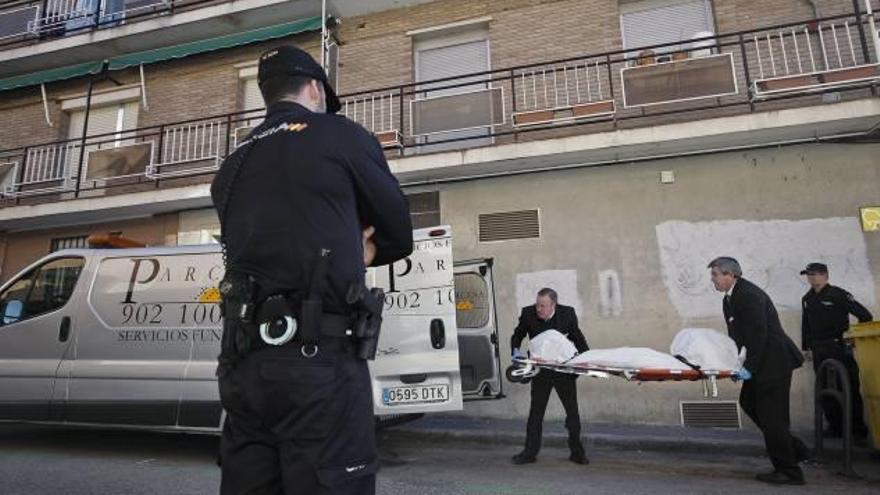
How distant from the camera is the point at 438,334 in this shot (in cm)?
602

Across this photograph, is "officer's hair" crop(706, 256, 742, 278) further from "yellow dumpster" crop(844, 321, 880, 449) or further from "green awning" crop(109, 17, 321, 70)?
"green awning" crop(109, 17, 321, 70)

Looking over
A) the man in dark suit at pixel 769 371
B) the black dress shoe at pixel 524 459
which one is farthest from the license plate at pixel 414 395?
the man in dark suit at pixel 769 371

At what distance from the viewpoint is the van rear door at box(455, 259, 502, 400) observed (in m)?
6.94

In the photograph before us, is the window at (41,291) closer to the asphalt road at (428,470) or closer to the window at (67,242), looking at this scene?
the asphalt road at (428,470)

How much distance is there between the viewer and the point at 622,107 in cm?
927

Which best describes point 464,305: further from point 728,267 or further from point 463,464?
point 728,267

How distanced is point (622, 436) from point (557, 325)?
1.73m

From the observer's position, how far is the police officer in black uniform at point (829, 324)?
21.8 ft

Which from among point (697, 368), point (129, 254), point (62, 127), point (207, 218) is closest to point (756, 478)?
point (697, 368)

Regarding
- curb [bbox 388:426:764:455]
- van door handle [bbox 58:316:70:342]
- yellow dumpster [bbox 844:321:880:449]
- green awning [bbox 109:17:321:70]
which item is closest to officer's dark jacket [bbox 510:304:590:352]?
curb [bbox 388:426:764:455]

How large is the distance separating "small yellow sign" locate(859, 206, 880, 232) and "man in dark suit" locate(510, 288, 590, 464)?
14.0 ft

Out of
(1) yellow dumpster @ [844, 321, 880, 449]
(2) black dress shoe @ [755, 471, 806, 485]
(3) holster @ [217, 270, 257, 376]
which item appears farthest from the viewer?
(1) yellow dumpster @ [844, 321, 880, 449]

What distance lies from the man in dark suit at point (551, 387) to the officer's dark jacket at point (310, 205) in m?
4.70

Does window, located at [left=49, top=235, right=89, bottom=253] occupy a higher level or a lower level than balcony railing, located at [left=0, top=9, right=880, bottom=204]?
lower
